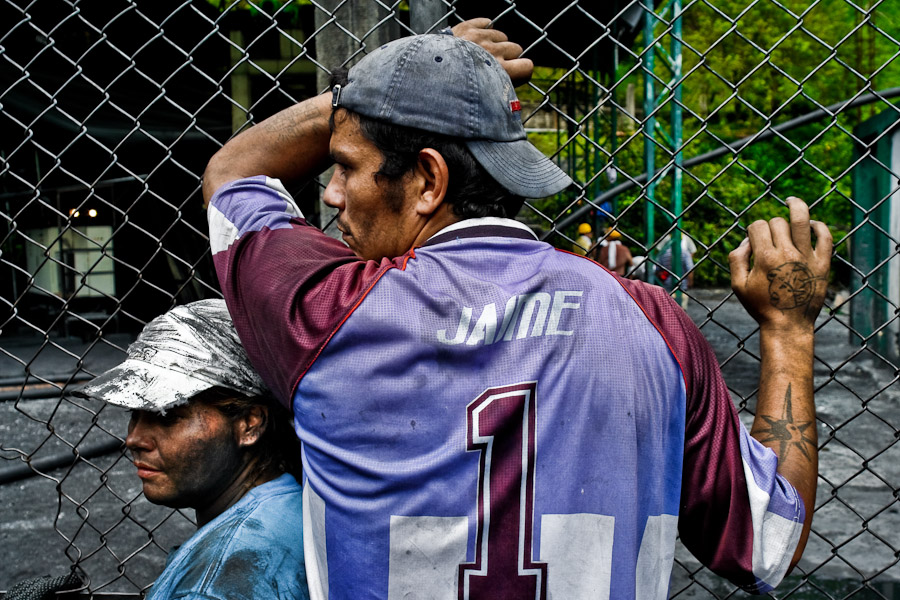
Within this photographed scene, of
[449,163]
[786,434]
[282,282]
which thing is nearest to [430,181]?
[449,163]

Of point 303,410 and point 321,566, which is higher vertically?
point 303,410

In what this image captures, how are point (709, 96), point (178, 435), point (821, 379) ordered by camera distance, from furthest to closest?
point (709, 96) → point (821, 379) → point (178, 435)

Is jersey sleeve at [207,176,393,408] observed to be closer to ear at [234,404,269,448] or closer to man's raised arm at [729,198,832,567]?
ear at [234,404,269,448]

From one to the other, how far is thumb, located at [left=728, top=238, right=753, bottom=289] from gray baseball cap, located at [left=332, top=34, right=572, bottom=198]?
0.43 metres

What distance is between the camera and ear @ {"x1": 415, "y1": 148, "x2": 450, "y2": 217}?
1.49 m

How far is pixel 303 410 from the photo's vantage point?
1423mm

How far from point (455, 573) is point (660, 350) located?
1.79 feet

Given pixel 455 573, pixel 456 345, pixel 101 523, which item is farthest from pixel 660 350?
pixel 101 523

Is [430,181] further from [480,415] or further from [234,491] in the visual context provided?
[234,491]

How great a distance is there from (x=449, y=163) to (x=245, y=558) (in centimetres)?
91

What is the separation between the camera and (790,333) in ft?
5.26

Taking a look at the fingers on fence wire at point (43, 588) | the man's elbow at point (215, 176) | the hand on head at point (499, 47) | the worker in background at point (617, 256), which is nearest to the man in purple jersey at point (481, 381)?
the man's elbow at point (215, 176)

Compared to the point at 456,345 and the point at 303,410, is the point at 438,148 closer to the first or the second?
the point at 456,345

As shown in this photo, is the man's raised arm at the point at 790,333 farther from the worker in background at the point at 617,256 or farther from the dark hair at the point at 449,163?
the worker in background at the point at 617,256
